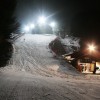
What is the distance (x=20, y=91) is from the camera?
13742 millimetres

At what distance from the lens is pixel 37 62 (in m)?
28.7

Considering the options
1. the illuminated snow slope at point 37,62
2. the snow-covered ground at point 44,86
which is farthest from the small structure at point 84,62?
the snow-covered ground at point 44,86

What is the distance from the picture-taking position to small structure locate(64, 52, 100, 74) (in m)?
31.0

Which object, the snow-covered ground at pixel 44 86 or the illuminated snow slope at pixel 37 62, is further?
the illuminated snow slope at pixel 37 62

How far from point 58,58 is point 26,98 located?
19.4 metres

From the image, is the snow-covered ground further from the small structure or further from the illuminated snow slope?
the small structure

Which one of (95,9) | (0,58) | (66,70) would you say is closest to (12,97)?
(66,70)

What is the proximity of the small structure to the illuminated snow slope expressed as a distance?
91.9 inches

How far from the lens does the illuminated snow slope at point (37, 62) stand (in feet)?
81.8

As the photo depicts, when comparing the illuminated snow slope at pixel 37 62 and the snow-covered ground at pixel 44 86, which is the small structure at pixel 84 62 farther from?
the snow-covered ground at pixel 44 86

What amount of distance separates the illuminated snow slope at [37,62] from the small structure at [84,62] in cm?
233

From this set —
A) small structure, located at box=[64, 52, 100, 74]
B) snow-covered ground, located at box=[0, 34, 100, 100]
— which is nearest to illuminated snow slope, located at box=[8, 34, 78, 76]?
snow-covered ground, located at box=[0, 34, 100, 100]

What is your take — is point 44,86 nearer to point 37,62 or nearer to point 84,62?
point 37,62

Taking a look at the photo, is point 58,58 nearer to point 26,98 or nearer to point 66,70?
point 66,70
